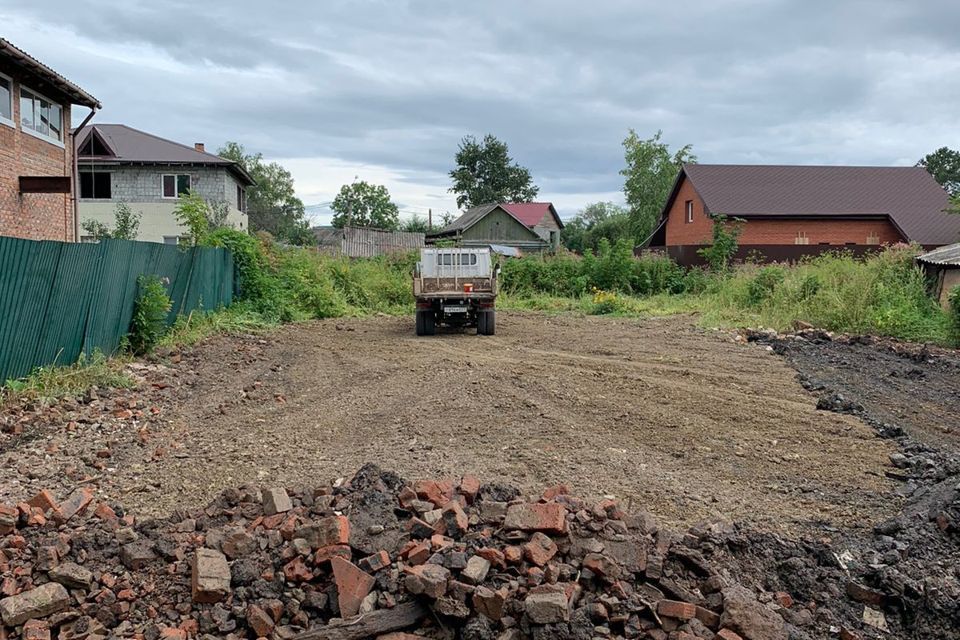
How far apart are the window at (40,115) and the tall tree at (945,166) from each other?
244 ft

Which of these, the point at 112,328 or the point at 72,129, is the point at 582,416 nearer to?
the point at 112,328

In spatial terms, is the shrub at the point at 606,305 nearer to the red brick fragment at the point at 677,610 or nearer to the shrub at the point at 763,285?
the shrub at the point at 763,285

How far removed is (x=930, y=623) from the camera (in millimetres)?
3793

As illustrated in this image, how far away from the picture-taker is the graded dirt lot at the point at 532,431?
577cm

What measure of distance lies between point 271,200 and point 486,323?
5959 centimetres

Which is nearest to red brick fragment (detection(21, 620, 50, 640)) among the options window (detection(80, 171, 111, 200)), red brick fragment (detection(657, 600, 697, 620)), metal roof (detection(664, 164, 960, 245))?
red brick fragment (detection(657, 600, 697, 620))

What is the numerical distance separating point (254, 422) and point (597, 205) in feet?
336

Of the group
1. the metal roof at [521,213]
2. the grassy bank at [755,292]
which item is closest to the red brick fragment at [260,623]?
the grassy bank at [755,292]

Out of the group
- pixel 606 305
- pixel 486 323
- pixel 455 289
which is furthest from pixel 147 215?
pixel 486 323

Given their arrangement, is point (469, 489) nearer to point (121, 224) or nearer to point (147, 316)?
point (147, 316)

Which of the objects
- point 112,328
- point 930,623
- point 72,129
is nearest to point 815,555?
point 930,623

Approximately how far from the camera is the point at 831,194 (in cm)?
3475

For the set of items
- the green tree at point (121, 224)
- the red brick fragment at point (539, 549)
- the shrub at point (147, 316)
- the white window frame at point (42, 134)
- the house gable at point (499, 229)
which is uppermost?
the white window frame at point (42, 134)

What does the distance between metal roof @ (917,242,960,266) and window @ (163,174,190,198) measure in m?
29.5
